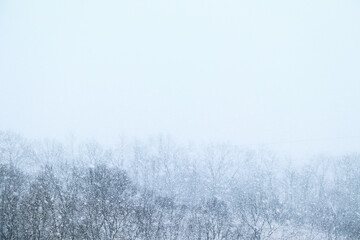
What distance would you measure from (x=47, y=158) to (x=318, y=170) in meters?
48.5

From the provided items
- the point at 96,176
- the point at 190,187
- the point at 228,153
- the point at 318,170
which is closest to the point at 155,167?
the point at 190,187

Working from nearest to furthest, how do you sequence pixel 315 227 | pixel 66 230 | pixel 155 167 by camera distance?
pixel 66 230
pixel 315 227
pixel 155 167

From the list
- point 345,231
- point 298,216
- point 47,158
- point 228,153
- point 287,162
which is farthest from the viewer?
point 287,162

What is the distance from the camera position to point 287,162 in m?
54.8

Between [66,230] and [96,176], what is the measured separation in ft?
25.9

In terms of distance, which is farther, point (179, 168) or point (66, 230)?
point (179, 168)

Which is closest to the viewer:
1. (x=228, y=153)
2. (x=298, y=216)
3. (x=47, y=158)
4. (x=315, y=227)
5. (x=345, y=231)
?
(x=345, y=231)

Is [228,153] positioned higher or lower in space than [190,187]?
higher

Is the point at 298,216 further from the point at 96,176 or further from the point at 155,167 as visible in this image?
the point at 96,176

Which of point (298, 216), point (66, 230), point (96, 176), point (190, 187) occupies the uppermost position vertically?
point (96, 176)

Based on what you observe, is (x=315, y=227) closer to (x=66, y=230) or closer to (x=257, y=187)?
(x=257, y=187)

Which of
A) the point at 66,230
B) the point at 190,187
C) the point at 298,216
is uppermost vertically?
the point at 66,230

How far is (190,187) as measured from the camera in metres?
43.0

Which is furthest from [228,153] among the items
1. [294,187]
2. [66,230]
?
[66,230]
